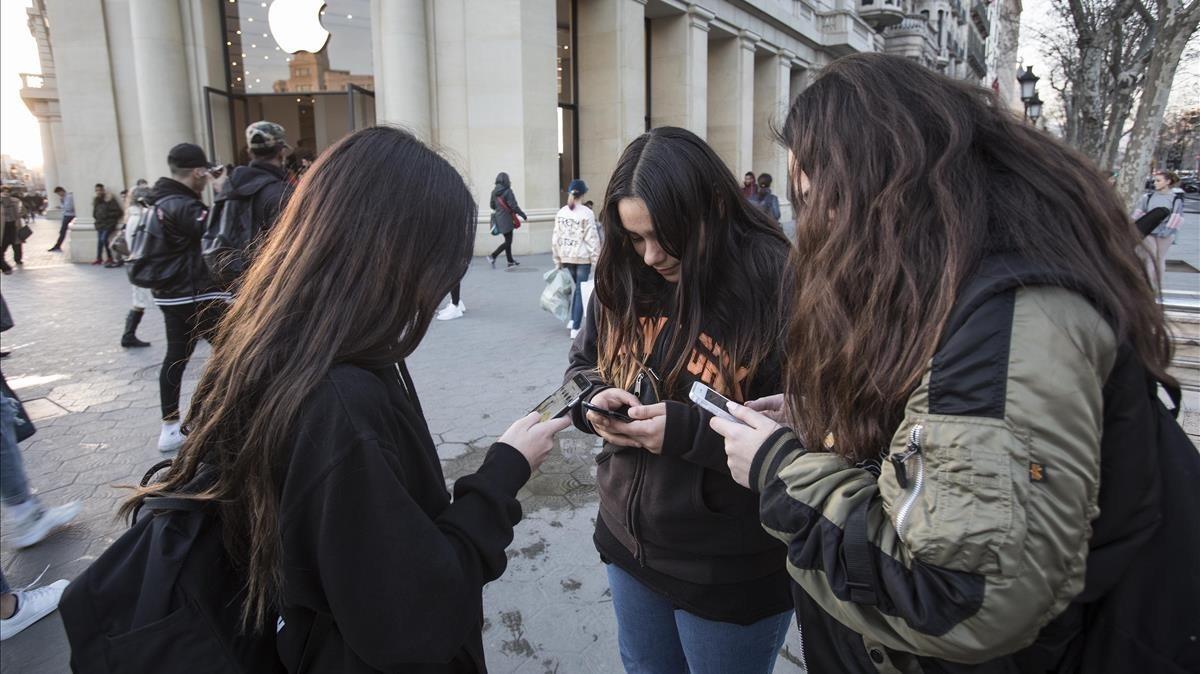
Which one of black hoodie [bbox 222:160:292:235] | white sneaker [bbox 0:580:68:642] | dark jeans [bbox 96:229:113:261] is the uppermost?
black hoodie [bbox 222:160:292:235]

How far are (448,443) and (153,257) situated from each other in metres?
2.51

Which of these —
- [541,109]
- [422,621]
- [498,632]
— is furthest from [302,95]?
[422,621]

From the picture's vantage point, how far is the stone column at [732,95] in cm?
2325

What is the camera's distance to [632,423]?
67.6 inches

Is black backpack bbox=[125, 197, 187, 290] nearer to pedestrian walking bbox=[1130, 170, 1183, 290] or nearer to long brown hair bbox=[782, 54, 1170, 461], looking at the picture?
long brown hair bbox=[782, 54, 1170, 461]

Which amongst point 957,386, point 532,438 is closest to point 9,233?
point 532,438

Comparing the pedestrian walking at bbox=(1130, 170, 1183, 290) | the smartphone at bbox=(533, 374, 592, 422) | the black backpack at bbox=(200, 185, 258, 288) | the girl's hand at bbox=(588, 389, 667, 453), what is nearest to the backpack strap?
the girl's hand at bbox=(588, 389, 667, 453)

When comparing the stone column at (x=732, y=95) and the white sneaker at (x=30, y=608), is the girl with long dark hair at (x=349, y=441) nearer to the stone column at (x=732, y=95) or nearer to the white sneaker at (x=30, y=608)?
the white sneaker at (x=30, y=608)

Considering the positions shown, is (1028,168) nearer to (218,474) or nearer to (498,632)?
(218,474)

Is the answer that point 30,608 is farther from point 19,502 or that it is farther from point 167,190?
point 167,190

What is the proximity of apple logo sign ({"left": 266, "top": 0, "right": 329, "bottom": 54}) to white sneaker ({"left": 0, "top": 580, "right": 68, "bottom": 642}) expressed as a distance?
16238mm

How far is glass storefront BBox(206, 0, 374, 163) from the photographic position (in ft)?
52.9

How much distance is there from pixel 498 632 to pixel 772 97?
27.0m

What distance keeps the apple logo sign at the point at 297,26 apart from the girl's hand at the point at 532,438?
57.9 feet
